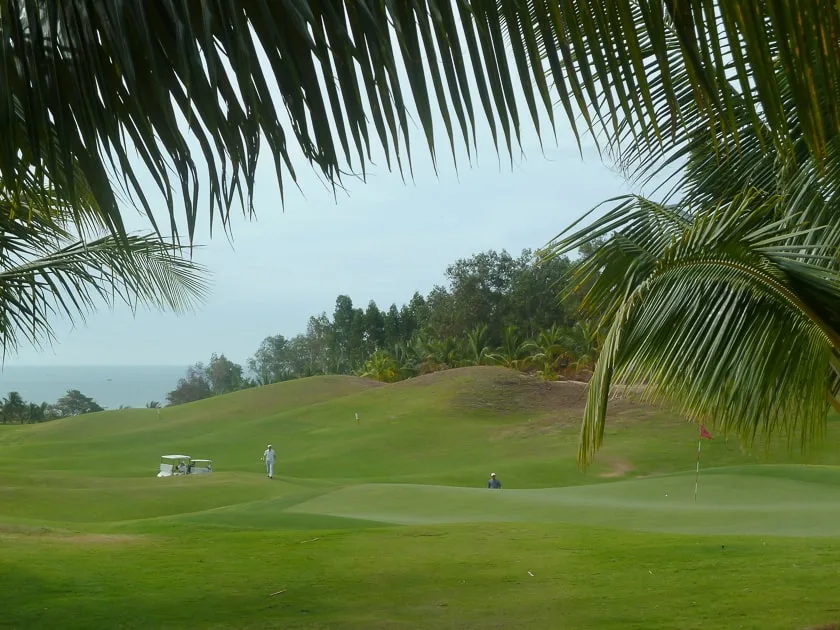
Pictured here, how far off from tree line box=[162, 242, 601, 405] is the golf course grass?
12.1m

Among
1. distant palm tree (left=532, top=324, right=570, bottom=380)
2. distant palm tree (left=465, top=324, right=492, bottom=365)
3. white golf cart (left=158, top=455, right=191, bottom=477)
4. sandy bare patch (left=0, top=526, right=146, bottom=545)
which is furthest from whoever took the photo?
distant palm tree (left=465, top=324, right=492, bottom=365)

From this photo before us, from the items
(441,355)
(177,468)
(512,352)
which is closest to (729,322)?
(177,468)

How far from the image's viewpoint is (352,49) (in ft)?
4.18

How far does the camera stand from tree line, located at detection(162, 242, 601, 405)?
40.4 meters

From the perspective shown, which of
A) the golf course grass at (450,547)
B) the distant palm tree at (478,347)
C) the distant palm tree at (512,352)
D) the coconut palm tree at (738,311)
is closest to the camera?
the coconut palm tree at (738,311)

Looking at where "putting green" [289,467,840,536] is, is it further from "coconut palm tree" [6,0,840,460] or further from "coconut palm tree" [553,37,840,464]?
"coconut palm tree" [6,0,840,460]

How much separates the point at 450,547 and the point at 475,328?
1541 inches

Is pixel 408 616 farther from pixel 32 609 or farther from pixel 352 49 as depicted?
pixel 352 49

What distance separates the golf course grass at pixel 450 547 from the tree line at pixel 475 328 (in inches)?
477

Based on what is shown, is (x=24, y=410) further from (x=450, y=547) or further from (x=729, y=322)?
(x=729, y=322)

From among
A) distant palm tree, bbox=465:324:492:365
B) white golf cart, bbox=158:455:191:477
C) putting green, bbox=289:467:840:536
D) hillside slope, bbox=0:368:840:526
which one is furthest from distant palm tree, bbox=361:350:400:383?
putting green, bbox=289:467:840:536

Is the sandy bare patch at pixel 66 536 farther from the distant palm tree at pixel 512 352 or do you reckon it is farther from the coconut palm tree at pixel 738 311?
the distant palm tree at pixel 512 352

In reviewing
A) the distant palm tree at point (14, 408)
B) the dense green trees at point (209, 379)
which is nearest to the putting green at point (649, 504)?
the distant palm tree at point (14, 408)

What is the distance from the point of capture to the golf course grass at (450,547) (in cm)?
729
